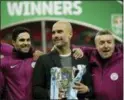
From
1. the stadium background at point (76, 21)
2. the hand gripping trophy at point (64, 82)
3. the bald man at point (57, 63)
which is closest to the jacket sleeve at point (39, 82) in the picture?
the bald man at point (57, 63)

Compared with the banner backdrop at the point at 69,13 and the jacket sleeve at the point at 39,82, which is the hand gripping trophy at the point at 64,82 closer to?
the jacket sleeve at the point at 39,82

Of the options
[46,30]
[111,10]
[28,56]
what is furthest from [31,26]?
[28,56]

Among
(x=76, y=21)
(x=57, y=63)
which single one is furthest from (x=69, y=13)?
(x=57, y=63)

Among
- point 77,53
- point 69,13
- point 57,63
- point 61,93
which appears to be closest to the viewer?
point 61,93

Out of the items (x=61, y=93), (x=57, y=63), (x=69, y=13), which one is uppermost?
(x=69, y=13)

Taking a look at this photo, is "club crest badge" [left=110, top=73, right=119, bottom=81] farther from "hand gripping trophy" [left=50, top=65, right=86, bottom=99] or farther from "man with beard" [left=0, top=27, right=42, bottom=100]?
"man with beard" [left=0, top=27, right=42, bottom=100]

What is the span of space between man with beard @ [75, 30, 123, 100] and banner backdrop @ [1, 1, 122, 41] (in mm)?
2998

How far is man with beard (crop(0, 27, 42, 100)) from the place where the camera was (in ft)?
11.5

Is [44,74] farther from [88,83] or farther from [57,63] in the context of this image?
[88,83]

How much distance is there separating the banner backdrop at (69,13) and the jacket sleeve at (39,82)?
3261 millimetres

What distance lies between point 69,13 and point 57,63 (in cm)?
347

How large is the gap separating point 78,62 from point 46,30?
3.40 m

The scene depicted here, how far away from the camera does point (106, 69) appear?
11.4 feet

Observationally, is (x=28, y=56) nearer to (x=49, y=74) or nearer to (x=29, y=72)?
(x=29, y=72)
